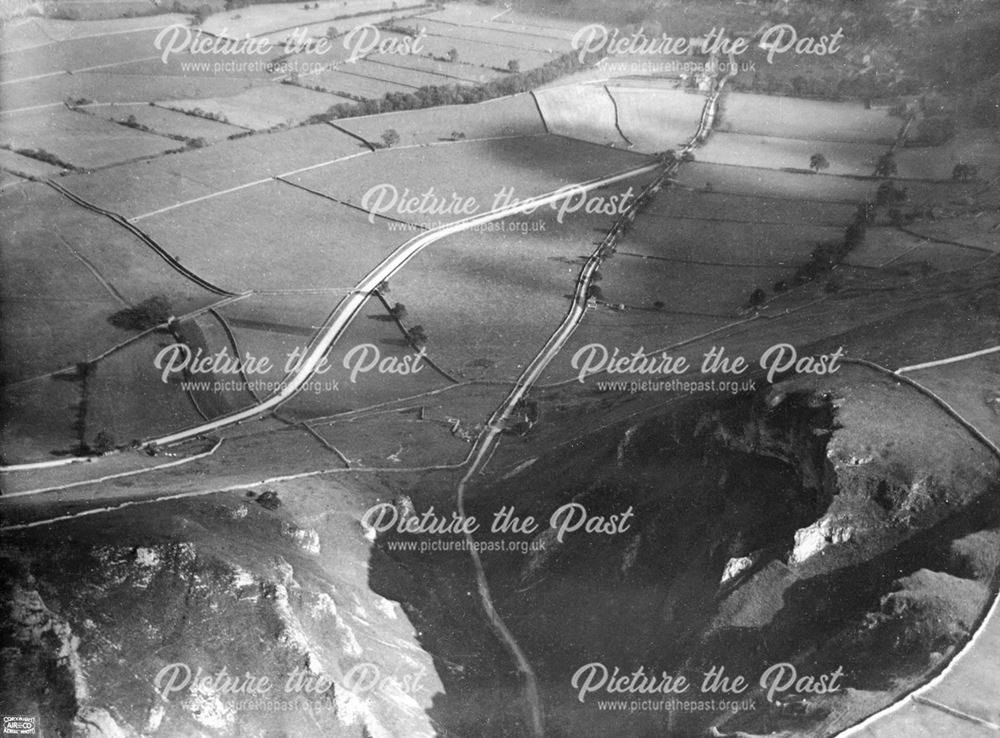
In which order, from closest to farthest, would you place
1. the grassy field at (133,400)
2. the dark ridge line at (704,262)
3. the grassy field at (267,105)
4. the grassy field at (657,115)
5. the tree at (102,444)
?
the tree at (102,444) → the grassy field at (133,400) → the dark ridge line at (704,262) → the grassy field at (267,105) → the grassy field at (657,115)

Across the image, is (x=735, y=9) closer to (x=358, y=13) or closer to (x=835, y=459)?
(x=358, y=13)

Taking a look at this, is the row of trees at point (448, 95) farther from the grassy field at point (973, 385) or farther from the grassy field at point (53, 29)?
the grassy field at point (973, 385)

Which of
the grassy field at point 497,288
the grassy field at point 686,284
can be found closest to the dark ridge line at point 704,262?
the grassy field at point 686,284

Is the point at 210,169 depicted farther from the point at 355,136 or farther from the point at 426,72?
the point at 426,72

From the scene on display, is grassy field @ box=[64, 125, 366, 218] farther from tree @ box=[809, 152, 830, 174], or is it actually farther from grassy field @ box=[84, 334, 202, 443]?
tree @ box=[809, 152, 830, 174]

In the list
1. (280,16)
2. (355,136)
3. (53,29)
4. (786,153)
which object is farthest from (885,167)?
(53,29)

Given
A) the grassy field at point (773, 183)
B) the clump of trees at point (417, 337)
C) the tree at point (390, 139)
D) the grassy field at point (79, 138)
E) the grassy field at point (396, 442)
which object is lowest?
the grassy field at point (396, 442)
